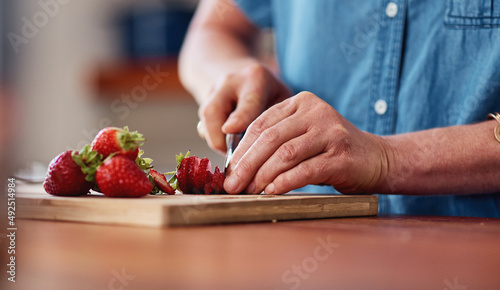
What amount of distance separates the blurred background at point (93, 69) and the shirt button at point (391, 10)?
189cm

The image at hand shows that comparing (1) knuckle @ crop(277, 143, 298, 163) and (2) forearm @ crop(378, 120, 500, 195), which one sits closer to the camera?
(1) knuckle @ crop(277, 143, 298, 163)

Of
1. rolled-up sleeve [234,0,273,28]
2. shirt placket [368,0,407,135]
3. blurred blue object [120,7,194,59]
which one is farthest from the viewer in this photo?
blurred blue object [120,7,194,59]

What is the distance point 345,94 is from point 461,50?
29 centimetres

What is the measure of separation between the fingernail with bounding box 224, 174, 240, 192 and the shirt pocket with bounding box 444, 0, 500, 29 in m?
0.59

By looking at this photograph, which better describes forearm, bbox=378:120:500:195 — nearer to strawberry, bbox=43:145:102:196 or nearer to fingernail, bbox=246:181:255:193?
fingernail, bbox=246:181:255:193

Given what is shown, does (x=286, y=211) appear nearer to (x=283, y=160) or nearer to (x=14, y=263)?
(x=283, y=160)

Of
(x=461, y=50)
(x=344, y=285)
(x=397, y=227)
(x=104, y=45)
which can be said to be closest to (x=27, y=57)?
(x=104, y=45)

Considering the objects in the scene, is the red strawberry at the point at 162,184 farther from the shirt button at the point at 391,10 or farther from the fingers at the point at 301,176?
the shirt button at the point at 391,10

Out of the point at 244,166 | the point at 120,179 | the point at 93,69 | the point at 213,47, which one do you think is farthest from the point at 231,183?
the point at 93,69

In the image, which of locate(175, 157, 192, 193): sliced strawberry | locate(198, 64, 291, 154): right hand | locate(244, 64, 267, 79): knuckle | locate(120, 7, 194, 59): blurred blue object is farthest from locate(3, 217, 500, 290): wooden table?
locate(120, 7, 194, 59): blurred blue object

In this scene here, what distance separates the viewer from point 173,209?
2.47 feet

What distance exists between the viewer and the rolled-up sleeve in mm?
1685

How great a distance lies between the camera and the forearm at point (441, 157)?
108 cm

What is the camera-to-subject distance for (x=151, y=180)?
3.25 ft
